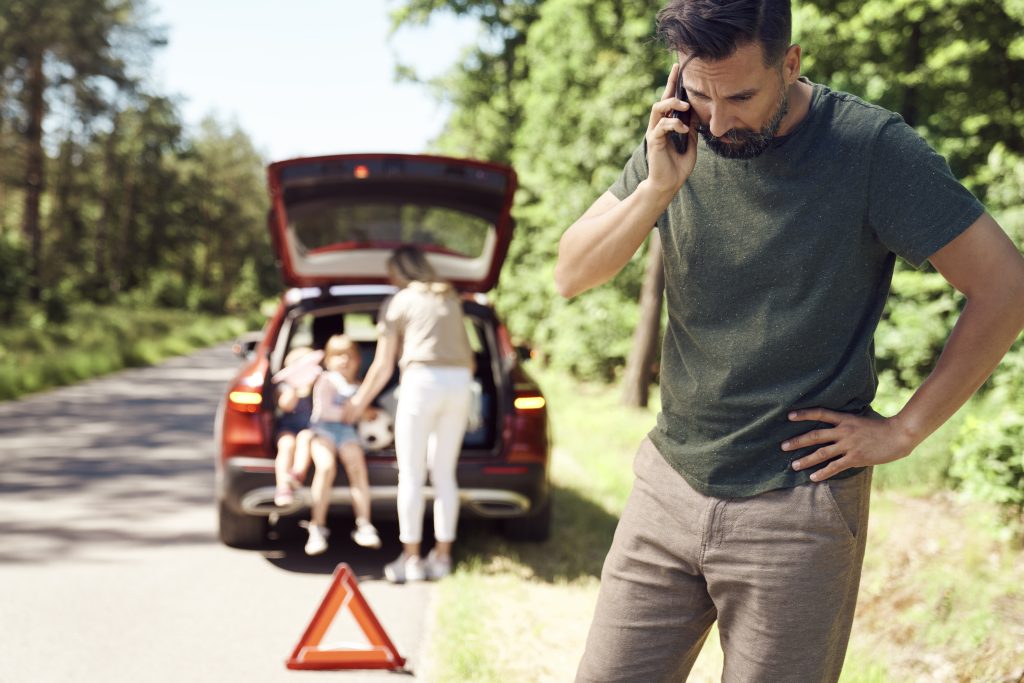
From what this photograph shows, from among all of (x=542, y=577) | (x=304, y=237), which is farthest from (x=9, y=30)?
(x=542, y=577)

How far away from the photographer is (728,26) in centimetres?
172

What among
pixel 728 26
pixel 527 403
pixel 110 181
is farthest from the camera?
pixel 110 181

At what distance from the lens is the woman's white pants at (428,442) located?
582cm

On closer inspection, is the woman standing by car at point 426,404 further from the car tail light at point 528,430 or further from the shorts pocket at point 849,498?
the shorts pocket at point 849,498

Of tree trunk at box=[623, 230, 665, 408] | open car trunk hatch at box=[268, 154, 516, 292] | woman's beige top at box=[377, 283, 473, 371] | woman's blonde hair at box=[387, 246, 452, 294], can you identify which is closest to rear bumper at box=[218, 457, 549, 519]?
woman's beige top at box=[377, 283, 473, 371]

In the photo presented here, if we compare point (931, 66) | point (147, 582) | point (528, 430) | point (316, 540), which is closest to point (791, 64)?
point (528, 430)

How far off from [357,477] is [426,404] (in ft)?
2.22

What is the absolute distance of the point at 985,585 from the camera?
5.07m

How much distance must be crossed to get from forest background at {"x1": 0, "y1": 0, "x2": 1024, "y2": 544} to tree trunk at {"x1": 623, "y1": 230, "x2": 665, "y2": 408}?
42 millimetres

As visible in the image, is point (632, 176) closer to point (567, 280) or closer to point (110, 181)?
point (567, 280)

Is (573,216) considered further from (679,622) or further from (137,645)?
(679,622)

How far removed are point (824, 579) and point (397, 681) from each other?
2.81 m

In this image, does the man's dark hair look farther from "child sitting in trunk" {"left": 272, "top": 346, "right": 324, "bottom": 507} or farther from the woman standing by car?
"child sitting in trunk" {"left": 272, "top": 346, "right": 324, "bottom": 507}

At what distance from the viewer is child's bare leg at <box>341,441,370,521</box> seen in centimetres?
602
